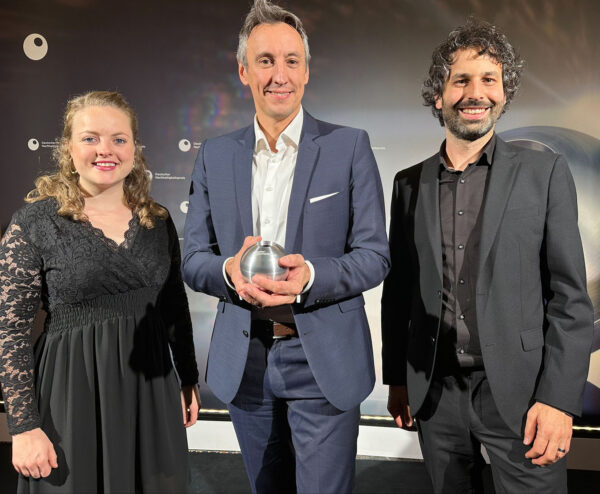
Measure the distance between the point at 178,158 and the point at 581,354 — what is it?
3219mm

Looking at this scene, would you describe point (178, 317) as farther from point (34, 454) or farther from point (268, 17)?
point (268, 17)

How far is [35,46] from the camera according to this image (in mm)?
4199

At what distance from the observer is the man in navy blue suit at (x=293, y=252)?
1.85 metres

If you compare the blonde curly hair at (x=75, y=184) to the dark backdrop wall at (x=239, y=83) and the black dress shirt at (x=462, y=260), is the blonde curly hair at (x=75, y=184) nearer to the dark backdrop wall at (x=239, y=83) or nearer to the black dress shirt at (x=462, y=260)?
the black dress shirt at (x=462, y=260)

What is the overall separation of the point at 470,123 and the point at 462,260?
0.53 meters

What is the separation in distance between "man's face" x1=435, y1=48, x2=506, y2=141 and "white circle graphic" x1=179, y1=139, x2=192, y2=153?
249 centimetres

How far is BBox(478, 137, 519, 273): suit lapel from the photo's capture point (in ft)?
6.31

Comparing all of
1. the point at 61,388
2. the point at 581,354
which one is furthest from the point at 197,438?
the point at 581,354

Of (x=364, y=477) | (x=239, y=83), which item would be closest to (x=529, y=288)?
(x=364, y=477)

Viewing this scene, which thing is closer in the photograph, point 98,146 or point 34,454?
point 34,454

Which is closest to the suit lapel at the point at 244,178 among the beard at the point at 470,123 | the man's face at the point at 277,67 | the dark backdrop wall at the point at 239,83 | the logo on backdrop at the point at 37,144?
the man's face at the point at 277,67

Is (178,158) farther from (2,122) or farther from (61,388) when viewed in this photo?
(61,388)

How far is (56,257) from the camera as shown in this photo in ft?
6.45

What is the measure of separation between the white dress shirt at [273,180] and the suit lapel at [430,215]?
22.1 inches
